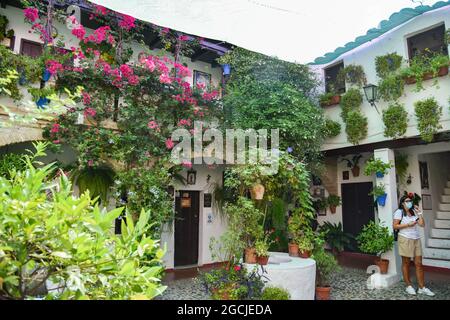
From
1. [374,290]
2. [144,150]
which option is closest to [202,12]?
[144,150]

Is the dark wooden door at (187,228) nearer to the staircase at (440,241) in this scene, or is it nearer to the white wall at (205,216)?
the white wall at (205,216)

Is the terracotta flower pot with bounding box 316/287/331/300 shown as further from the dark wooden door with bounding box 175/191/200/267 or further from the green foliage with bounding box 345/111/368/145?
the dark wooden door with bounding box 175/191/200/267

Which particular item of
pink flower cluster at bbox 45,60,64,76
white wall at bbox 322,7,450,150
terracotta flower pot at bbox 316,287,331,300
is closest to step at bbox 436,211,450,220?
white wall at bbox 322,7,450,150

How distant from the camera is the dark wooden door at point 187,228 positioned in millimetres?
8797

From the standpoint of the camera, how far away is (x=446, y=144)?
7.70m

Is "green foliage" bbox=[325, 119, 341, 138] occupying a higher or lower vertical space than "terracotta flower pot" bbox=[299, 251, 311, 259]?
higher

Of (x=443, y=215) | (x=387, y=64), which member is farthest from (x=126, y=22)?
(x=443, y=215)

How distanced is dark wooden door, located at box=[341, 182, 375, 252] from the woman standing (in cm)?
318

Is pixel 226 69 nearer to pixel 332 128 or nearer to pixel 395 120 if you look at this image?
pixel 332 128

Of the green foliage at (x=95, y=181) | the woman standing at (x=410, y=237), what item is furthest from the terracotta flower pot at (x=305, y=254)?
the green foliage at (x=95, y=181)

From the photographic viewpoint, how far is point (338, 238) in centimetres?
902

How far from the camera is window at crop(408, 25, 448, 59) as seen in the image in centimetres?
681
